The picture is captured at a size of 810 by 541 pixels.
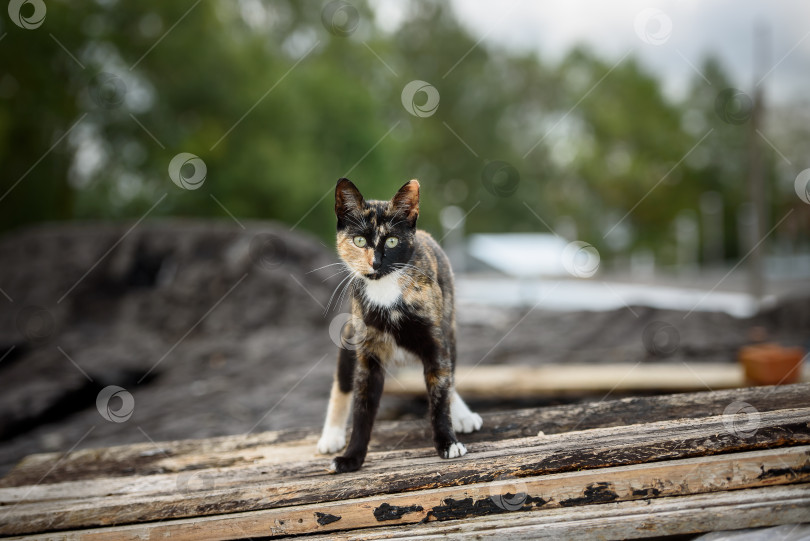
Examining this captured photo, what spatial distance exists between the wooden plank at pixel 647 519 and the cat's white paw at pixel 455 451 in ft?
1.14

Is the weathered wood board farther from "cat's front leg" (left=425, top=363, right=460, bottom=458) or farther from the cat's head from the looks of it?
the cat's head

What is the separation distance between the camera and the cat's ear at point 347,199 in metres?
2.54

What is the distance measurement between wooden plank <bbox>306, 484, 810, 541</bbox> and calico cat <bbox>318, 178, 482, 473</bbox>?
1.36ft

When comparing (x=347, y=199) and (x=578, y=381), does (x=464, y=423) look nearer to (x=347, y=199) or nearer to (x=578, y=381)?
(x=347, y=199)

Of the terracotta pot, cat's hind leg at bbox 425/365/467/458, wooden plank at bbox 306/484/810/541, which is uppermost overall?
the terracotta pot

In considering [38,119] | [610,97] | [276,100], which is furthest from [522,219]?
[38,119]

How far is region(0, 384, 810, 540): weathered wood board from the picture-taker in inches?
90.7

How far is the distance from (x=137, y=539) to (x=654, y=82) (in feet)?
103

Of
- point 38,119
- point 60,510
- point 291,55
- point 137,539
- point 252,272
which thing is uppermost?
point 291,55

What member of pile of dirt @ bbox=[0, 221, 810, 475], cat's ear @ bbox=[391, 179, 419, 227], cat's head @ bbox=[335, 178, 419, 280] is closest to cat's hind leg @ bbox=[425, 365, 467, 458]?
cat's head @ bbox=[335, 178, 419, 280]

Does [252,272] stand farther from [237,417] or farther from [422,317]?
[422,317]

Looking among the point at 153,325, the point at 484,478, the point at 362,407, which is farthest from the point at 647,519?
the point at 153,325

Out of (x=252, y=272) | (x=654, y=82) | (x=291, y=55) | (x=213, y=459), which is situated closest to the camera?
(x=213, y=459)

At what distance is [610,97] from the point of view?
29609 millimetres
